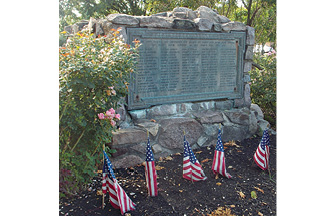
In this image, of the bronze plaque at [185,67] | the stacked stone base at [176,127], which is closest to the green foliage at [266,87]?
the stacked stone base at [176,127]

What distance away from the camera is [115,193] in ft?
9.13

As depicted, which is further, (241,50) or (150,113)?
(241,50)

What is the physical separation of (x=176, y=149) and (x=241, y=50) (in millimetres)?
1998

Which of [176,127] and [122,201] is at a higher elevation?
[176,127]

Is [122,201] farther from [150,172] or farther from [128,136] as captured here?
[128,136]

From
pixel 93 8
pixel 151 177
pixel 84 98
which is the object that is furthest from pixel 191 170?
pixel 93 8

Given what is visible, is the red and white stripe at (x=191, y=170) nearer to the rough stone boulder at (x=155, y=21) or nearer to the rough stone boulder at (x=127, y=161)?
the rough stone boulder at (x=127, y=161)

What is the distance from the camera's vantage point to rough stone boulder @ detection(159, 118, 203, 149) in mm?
4188

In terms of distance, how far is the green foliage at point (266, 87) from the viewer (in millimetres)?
5812

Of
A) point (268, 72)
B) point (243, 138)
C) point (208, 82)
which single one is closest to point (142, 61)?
point (208, 82)

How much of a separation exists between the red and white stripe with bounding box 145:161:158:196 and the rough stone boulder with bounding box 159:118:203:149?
3.80 feet

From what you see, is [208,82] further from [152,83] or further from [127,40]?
[127,40]

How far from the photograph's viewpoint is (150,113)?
4270mm

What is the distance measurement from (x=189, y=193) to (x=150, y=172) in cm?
51
